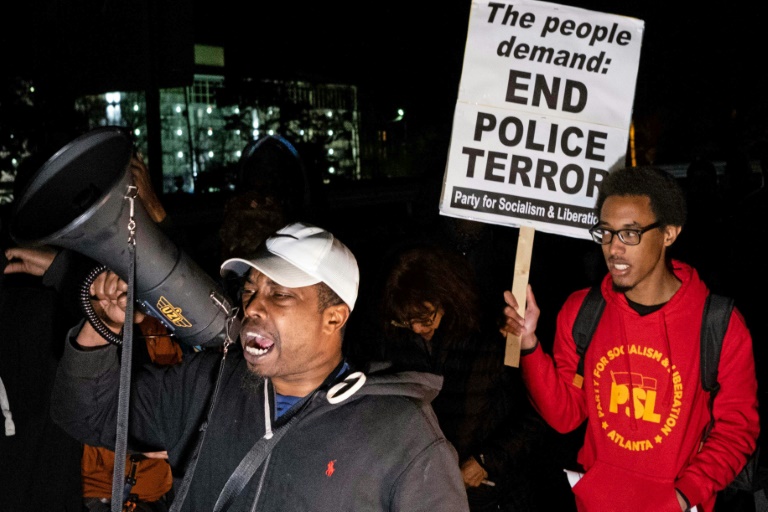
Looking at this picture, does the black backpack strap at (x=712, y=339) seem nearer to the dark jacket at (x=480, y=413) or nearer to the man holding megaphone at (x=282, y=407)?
the dark jacket at (x=480, y=413)

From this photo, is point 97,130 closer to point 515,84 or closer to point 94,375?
point 94,375

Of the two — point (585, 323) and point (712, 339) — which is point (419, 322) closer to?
point (585, 323)

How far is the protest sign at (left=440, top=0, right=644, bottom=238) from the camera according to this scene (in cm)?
386

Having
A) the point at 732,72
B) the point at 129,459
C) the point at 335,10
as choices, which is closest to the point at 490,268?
the point at 129,459

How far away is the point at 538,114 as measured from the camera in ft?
12.7

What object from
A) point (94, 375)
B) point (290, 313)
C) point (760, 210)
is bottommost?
point (760, 210)

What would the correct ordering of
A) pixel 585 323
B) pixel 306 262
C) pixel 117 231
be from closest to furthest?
pixel 117 231 → pixel 306 262 → pixel 585 323

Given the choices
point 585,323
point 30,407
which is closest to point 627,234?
point 585,323

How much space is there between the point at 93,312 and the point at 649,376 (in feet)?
7.39

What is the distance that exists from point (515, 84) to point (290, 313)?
5.97ft

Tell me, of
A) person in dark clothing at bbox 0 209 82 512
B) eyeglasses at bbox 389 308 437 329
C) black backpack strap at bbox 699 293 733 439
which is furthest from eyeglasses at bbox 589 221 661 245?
person in dark clothing at bbox 0 209 82 512

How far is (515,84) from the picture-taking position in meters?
3.88

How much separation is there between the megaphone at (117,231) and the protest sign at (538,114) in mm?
1658

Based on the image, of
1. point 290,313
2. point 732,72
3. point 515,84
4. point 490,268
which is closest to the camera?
point 290,313
